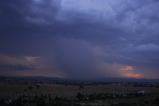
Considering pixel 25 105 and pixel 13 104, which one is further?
pixel 13 104

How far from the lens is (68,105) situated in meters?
66.9

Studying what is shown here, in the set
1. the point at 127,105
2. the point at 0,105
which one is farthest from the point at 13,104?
the point at 127,105

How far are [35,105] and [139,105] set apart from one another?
22479 millimetres

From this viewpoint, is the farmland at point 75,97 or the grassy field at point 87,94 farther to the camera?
the grassy field at point 87,94

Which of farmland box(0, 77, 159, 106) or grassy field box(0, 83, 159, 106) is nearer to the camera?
farmland box(0, 77, 159, 106)

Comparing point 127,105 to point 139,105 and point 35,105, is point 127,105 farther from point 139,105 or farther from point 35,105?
point 35,105

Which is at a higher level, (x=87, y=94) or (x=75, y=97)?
(x=87, y=94)

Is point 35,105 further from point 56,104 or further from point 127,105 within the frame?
point 127,105

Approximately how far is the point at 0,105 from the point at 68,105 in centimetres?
1473

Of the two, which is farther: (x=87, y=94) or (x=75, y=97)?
(x=87, y=94)

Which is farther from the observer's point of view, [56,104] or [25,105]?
[56,104]

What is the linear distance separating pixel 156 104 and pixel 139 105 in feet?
15.3

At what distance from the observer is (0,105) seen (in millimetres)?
66562

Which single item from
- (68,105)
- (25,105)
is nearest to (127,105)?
(68,105)
